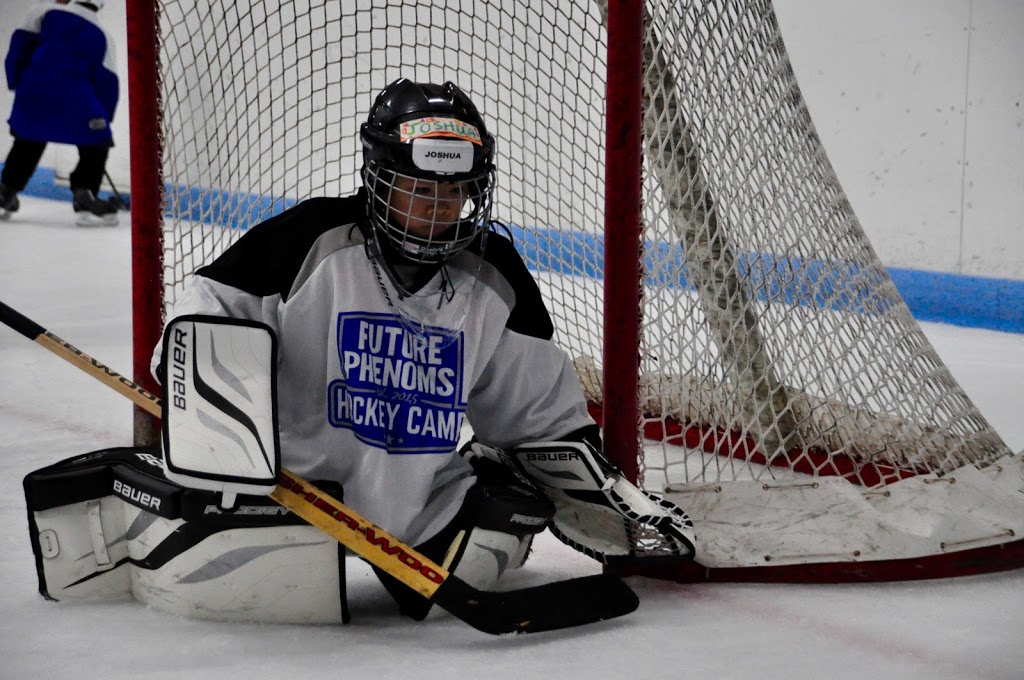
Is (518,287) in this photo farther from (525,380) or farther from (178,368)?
(178,368)

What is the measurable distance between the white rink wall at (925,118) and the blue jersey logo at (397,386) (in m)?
2.84

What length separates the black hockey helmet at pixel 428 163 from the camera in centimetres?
148

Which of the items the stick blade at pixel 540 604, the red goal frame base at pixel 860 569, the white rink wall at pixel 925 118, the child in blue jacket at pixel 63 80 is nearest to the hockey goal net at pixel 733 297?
the red goal frame base at pixel 860 569

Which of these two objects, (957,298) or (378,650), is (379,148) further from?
(957,298)

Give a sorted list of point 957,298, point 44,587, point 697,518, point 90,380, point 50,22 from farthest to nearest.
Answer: point 50,22
point 957,298
point 90,380
point 697,518
point 44,587

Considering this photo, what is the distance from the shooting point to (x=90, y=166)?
19.7 ft

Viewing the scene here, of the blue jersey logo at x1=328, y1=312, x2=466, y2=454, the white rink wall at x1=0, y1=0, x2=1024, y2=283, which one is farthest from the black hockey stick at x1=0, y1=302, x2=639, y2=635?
the white rink wall at x1=0, y1=0, x2=1024, y2=283

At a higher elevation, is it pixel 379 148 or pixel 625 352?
pixel 379 148

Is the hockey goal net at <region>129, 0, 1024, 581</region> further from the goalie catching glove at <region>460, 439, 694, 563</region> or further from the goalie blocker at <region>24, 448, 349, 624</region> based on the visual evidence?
the goalie blocker at <region>24, 448, 349, 624</region>

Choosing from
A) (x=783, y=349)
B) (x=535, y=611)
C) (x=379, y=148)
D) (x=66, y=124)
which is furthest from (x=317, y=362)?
(x=66, y=124)

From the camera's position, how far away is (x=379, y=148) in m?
1.51

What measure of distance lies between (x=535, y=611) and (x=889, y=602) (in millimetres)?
540

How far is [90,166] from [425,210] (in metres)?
5.01

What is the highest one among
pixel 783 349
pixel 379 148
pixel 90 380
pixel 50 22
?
pixel 50 22
